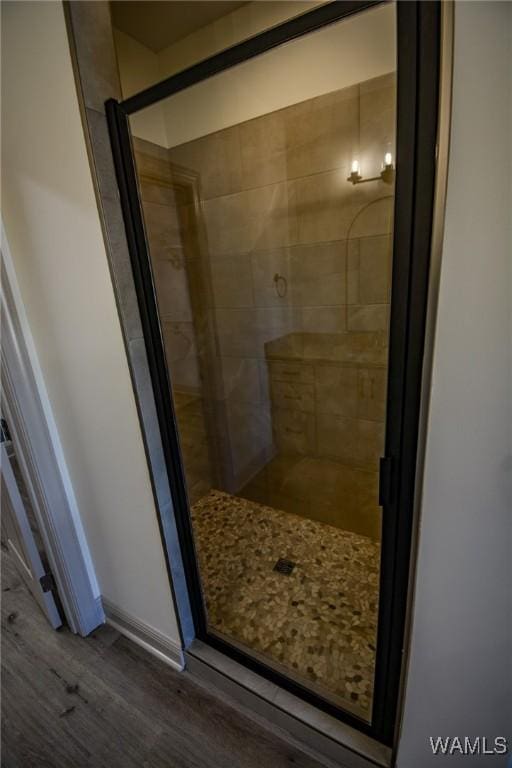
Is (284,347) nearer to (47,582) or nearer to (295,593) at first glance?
(295,593)

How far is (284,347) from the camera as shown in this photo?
6.44ft

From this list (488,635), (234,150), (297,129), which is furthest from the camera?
(234,150)

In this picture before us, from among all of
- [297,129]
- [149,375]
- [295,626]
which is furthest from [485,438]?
[297,129]

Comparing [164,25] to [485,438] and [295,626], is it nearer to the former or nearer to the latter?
[485,438]

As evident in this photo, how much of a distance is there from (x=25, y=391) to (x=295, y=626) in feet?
4.87

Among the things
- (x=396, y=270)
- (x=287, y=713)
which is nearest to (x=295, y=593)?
(x=287, y=713)

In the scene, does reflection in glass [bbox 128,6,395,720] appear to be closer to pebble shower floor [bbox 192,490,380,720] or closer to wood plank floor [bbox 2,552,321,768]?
pebble shower floor [bbox 192,490,380,720]

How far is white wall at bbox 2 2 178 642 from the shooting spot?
0.86m

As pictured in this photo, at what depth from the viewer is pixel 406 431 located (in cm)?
71

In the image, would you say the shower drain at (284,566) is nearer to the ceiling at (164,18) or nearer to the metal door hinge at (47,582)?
the metal door hinge at (47,582)

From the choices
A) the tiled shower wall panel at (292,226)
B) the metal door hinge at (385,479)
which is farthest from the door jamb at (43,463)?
the metal door hinge at (385,479)

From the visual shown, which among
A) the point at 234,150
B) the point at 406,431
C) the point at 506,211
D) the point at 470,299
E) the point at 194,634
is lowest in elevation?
the point at 194,634

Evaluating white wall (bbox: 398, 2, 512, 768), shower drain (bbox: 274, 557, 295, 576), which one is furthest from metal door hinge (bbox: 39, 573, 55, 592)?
white wall (bbox: 398, 2, 512, 768)

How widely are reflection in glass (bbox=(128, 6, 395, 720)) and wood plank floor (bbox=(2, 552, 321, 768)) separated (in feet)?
0.73
